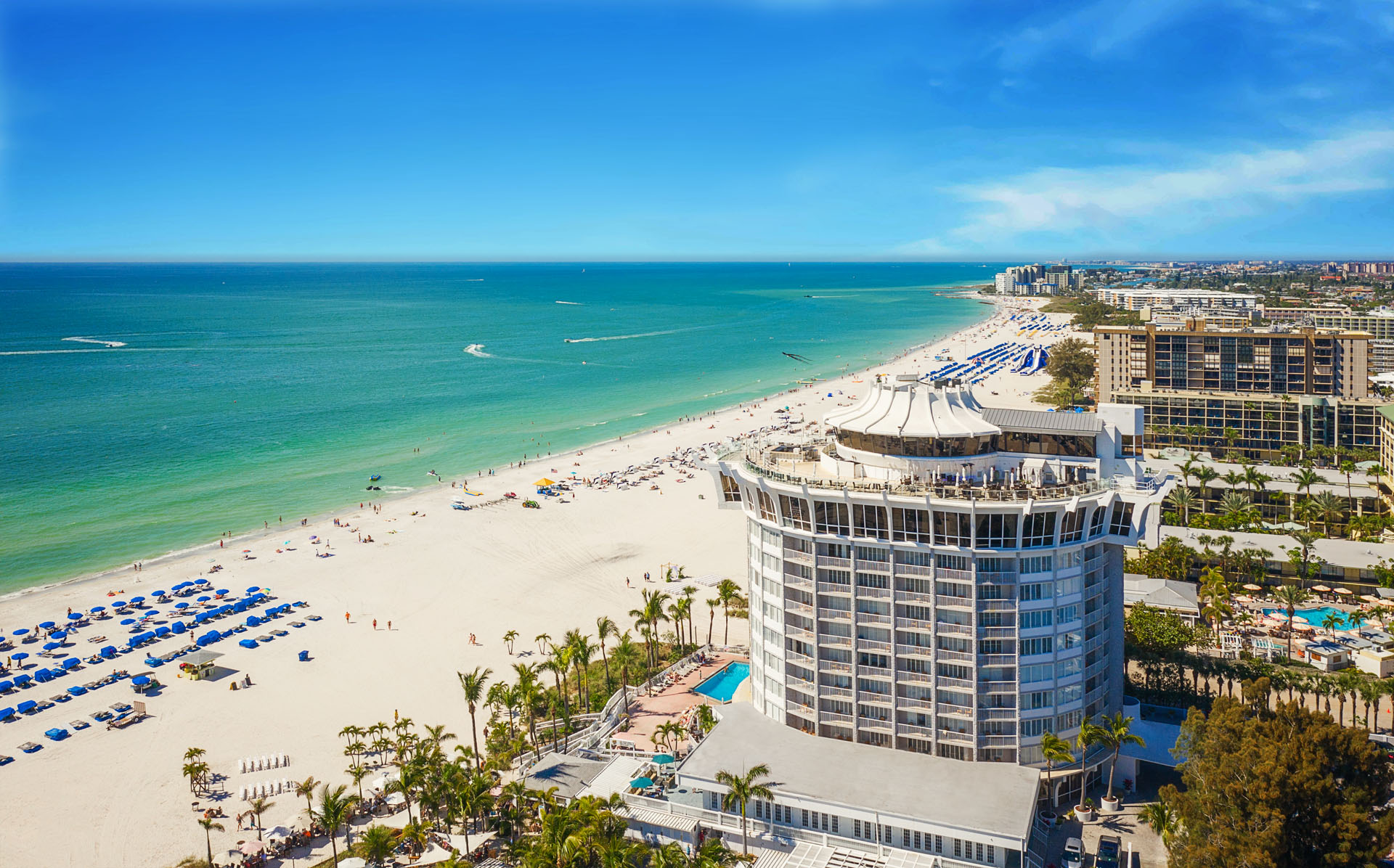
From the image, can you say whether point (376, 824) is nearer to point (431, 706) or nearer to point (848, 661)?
point (431, 706)

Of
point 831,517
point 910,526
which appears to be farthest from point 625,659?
→ point 910,526

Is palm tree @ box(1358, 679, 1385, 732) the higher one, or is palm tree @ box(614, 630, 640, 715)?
palm tree @ box(1358, 679, 1385, 732)

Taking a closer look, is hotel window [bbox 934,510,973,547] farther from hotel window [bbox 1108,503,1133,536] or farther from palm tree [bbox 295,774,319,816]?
palm tree [bbox 295,774,319,816]

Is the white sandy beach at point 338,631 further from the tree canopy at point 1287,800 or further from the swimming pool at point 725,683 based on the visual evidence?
the tree canopy at point 1287,800

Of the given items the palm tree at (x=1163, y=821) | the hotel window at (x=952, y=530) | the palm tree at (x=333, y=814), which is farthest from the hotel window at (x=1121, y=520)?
the palm tree at (x=333, y=814)

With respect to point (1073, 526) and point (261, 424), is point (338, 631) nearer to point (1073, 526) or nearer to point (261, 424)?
point (1073, 526)

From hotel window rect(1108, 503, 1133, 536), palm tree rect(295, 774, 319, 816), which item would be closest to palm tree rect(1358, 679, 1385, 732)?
hotel window rect(1108, 503, 1133, 536)

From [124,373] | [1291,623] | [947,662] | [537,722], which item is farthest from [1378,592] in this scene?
[124,373]
